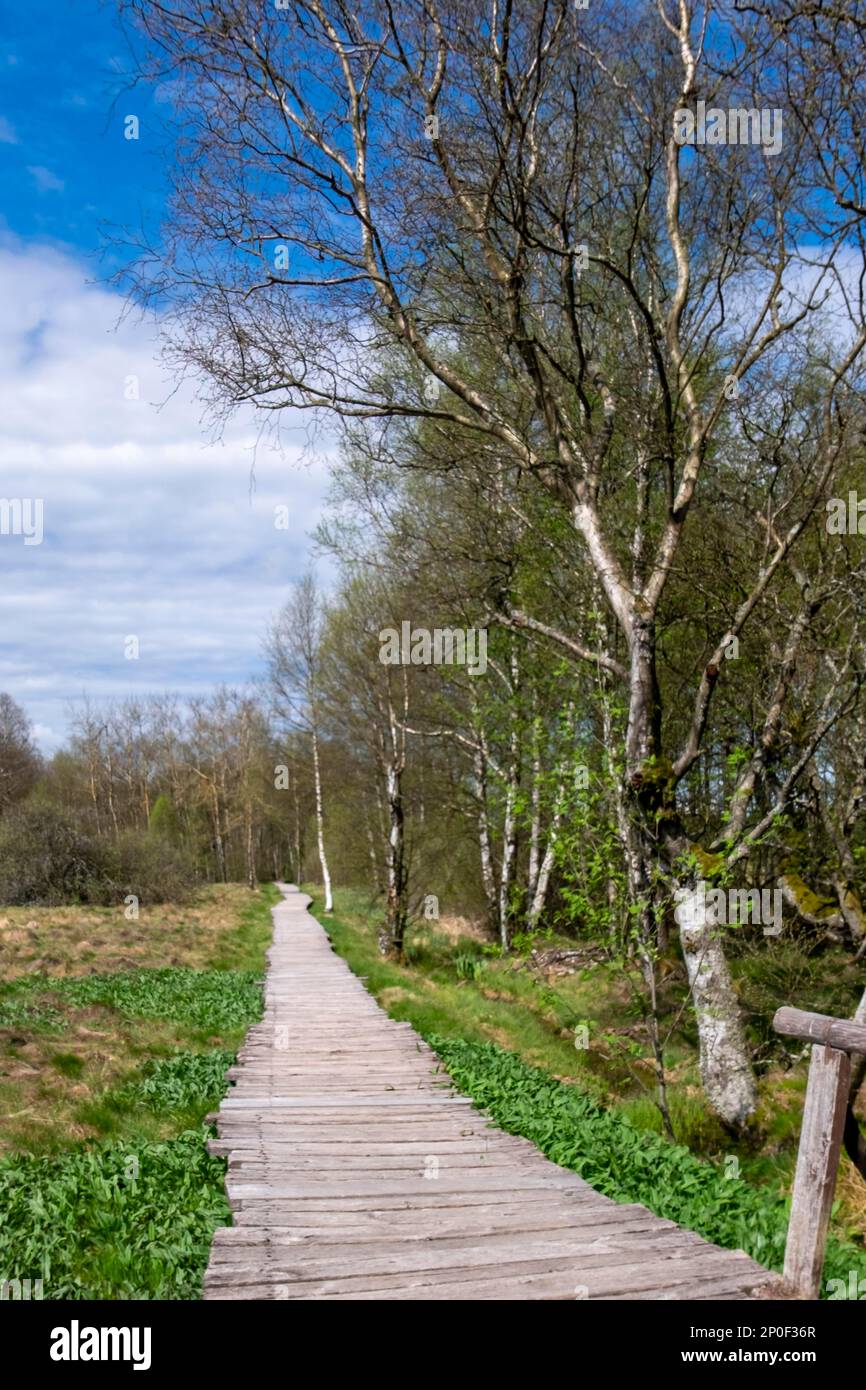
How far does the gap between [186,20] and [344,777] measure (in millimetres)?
24053

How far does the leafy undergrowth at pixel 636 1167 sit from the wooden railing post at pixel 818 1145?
54 centimetres

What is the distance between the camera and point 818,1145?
4.26 metres

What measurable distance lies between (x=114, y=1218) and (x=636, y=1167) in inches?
122

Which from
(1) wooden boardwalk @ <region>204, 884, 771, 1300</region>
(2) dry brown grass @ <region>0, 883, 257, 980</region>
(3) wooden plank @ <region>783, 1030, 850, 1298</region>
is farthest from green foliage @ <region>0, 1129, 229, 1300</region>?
(2) dry brown grass @ <region>0, 883, 257, 980</region>

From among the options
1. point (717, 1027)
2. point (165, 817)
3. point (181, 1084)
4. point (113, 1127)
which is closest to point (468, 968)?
point (717, 1027)

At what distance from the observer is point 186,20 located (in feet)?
32.3

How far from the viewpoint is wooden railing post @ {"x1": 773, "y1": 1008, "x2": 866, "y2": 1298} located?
162 inches

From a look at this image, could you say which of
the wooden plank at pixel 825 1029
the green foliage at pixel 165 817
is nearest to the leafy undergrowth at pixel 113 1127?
the wooden plank at pixel 825 1029

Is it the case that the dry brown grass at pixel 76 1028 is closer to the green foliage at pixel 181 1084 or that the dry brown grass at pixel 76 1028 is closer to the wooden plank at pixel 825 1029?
the green foliage at pixel 181 1084

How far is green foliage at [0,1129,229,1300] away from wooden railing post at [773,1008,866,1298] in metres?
2.47

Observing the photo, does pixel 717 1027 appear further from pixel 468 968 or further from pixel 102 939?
pixel 102 939

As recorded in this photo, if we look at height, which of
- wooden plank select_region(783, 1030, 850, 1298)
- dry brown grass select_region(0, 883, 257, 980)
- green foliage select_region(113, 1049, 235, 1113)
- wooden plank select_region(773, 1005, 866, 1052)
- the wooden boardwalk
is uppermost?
wooden plank select_region(773, 1005, 866, 1052)

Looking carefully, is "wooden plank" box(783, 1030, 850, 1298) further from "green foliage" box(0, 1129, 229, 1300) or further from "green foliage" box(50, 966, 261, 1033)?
"green foliage" box(50, 966, 261, 1033)
